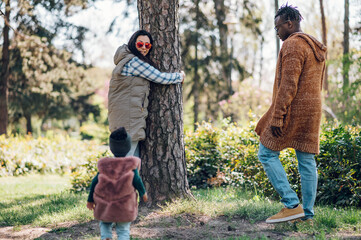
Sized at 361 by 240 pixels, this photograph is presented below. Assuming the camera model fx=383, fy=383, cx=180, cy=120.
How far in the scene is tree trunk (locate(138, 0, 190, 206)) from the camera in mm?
4445

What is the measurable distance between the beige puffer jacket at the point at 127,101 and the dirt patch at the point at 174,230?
0.95 m

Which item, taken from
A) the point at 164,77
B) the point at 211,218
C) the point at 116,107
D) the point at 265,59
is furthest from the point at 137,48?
the point at 265,59

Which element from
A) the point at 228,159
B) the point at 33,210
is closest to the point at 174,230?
the point at 33,210

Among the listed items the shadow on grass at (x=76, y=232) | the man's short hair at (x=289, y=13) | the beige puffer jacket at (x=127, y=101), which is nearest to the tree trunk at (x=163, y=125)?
the beige puffer jacket at (x=127, y=101)

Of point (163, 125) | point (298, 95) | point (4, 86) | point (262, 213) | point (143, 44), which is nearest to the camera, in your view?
point (298, 95)

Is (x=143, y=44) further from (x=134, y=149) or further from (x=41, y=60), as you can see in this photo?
(x=41, y=60)

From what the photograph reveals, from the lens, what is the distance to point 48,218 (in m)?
4.53

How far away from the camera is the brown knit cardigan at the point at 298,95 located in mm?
3520

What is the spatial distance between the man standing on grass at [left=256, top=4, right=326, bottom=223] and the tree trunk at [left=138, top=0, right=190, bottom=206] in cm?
114

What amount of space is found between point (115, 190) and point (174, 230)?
1078mm

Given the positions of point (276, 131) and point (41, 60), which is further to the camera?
point (41, 60)

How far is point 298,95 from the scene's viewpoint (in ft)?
11.8

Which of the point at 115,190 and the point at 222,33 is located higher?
the point at 222,33

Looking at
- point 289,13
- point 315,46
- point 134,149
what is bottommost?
point 134,149
